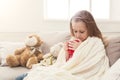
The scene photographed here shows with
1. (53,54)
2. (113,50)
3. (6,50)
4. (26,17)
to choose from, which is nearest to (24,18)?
(26,17)

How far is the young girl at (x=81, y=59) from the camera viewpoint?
1790 millimetres

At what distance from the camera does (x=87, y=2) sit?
3.42 m

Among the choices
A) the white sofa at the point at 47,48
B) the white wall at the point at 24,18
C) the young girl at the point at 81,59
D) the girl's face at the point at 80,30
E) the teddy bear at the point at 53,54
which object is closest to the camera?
the young girl at the point at 81,59

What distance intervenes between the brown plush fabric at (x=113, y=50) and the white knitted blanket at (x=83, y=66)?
107 mm

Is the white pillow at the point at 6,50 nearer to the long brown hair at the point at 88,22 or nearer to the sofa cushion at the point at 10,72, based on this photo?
the sofa cushion at the point at 10,72

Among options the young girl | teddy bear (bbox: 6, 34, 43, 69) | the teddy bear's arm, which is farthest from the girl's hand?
the teddy bear's arm

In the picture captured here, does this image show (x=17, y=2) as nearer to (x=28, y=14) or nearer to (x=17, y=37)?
(x=28, y=14)

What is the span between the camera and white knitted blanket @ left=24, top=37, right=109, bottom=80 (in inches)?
70.6

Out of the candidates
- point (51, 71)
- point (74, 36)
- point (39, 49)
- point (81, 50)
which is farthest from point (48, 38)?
point (51, 71)

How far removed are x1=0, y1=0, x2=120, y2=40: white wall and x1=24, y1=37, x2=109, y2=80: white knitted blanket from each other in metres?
1.34

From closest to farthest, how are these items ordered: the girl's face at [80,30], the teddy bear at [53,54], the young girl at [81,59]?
1. the young girl at [81,59]
2. the girl's face at [80,30]
3. the teddy bear at [53,54]

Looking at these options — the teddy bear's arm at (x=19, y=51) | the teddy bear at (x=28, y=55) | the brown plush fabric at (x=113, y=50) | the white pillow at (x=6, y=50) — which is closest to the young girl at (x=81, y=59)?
the brown plush fabric at (x=113, y=50)

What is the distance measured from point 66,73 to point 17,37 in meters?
1.73

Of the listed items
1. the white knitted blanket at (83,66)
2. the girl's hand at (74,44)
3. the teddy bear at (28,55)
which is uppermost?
the girl's hand at (74,44)
